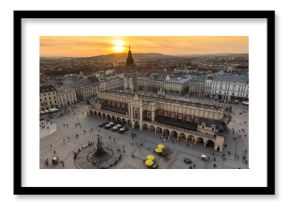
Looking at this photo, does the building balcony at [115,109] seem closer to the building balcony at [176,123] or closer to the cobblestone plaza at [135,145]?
the cobblestone plaza at [135,145]

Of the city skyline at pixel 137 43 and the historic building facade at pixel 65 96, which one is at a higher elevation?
the city skyline at pixel 137 43

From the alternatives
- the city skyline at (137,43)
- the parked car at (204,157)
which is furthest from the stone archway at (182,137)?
the city skyline at (137,43)

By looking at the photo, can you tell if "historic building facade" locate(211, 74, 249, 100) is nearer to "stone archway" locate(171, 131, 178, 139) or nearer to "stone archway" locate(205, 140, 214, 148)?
"stone archway" locate(205, 140, 214, 148)

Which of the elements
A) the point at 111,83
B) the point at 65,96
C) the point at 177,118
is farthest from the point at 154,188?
the point at 111,83

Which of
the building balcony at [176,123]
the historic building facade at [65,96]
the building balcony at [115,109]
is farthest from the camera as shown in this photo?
the historic building facade at [65,96]

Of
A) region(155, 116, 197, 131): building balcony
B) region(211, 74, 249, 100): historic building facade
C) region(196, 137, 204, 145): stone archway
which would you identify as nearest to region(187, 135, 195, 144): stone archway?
region(196, 137, 204, 145): stone archway
